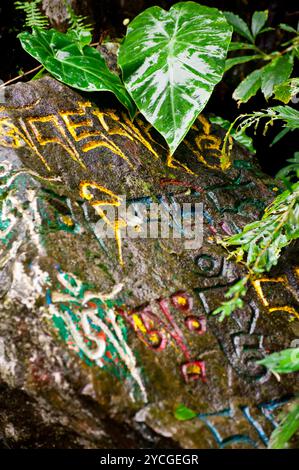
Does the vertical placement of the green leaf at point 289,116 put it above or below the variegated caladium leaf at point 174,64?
below

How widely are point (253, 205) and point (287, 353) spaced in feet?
2.89

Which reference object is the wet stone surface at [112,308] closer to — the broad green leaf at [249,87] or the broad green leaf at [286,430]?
the broad green leaf at [286,430]

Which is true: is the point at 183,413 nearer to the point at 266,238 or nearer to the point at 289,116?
the point at 266,238

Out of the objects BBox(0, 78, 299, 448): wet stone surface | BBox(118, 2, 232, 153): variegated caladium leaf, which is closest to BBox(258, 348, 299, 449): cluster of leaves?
BBox(0, 78, 299, 448): wet stone surface

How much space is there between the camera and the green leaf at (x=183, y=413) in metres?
1.39

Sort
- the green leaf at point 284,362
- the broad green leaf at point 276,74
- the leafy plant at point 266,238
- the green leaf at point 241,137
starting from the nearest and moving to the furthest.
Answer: the green leaf at point 284,362, the leafy plant at point 266,238, the broad green leaf at point 276,74, the green leaf at point 241,137

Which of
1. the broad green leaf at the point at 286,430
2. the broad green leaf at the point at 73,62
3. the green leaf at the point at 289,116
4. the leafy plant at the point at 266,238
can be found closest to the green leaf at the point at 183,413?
the broad green leaf at the point at 286,430

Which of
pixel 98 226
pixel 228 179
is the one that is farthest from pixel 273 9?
pixel 98 226

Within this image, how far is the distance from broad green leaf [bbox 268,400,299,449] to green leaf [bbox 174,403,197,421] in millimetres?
205

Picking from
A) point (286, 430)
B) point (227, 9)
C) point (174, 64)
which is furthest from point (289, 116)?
point (227, 9)

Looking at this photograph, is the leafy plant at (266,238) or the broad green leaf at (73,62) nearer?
the leafy plant at (266,238)

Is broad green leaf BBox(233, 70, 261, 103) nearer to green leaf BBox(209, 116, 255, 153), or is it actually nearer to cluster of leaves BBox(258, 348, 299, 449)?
green leaf BBox(209, 116, 255, 153)
